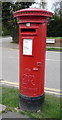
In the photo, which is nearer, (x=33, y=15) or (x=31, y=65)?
(x=33, y=15)

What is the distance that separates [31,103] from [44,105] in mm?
384

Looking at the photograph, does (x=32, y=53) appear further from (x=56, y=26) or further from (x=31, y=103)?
(x=56, y=26)

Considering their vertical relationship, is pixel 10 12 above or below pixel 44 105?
above

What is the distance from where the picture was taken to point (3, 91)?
4.33 m

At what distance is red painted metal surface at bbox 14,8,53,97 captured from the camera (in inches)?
116

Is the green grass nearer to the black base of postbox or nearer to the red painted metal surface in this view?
the black base of postbox

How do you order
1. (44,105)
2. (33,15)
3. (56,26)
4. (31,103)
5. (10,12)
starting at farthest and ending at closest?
(56,26)
(10,12)
(44,105)
(31,103)
(33,15)

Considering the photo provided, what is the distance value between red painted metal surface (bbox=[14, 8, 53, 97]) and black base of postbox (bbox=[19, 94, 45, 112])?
0.25 ft

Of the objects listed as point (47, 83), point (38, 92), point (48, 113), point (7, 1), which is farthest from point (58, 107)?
point (7, 1)

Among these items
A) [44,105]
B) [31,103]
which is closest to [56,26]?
[44,105]

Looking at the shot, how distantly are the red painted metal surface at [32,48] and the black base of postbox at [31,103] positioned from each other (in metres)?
0.07

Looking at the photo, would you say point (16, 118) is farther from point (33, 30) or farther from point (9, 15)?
point (9, 15)

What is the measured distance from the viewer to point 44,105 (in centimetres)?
352

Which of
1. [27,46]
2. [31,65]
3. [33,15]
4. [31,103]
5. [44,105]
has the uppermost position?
[33,15]
